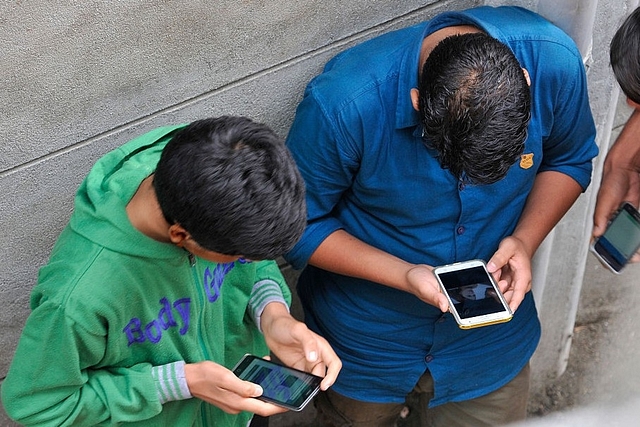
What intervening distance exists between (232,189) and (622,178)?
164 cm

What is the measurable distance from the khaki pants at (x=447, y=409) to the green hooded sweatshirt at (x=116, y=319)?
2.68 ft

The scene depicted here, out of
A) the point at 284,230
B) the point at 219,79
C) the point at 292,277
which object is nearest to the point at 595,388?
the point at 292,277

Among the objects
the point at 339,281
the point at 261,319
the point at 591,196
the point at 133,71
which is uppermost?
the point at 133,71

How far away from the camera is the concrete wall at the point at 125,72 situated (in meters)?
2.40

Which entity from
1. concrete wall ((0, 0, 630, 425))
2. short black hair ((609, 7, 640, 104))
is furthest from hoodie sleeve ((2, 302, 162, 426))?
short black hair ((609, 7, 640, 104))

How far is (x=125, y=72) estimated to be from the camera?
2545mm

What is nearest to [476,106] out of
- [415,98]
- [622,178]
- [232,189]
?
[415,98]

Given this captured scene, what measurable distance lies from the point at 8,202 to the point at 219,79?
0.71m

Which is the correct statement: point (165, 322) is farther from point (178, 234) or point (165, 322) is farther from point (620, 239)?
point (620, 239)

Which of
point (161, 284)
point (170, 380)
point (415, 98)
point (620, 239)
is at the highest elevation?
point (415, 98)

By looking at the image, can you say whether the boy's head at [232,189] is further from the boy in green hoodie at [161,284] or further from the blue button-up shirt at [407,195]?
the blue button-up shirt at [407,195]

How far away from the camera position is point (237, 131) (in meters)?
1.94

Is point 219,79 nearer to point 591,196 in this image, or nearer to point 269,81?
point 269,81

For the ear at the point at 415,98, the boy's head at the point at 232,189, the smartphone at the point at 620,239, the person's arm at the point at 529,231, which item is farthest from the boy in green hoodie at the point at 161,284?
the smartphone at the point at 620,239
